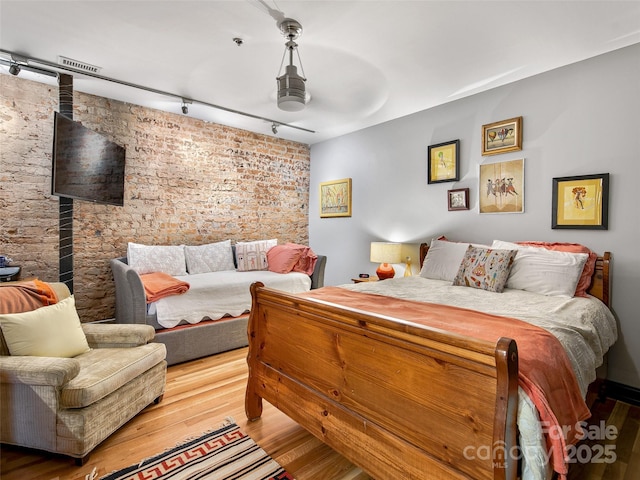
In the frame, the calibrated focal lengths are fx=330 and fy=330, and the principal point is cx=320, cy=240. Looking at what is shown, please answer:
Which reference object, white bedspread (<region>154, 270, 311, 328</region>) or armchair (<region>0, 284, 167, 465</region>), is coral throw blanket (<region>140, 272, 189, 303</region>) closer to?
white bedspread (<region>154, 270, 311, 328</region>)

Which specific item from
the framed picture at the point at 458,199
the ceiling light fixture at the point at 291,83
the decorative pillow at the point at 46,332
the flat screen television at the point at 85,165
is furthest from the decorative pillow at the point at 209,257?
the framed picture at the point at 458,199

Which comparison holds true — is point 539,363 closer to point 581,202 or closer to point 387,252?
point 581,202

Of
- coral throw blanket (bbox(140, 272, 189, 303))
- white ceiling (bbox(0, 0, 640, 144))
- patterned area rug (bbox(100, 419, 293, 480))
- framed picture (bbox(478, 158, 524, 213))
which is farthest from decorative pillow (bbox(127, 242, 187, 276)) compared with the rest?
framed picture (bbox(478, 158, 524, 213))

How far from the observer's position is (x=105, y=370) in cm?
183

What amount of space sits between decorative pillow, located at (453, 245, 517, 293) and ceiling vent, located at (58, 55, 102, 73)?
3.67 m

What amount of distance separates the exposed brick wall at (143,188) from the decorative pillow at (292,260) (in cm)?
83

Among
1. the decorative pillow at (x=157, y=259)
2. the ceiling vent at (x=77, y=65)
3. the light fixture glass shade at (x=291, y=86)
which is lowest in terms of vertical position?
the decorative pillow at (x=157, y=259)

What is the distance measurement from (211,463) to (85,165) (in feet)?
8.72

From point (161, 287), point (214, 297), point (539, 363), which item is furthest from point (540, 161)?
point (161, 287)

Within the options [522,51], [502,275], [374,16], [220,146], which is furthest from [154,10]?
[502,275]

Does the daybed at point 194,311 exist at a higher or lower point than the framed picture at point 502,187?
lower

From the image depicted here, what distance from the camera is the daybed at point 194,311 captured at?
2.85 m

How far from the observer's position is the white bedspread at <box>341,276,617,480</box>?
1021mm

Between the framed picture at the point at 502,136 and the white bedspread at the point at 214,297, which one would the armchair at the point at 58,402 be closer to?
A: the white bedspread at the point at 214,297
